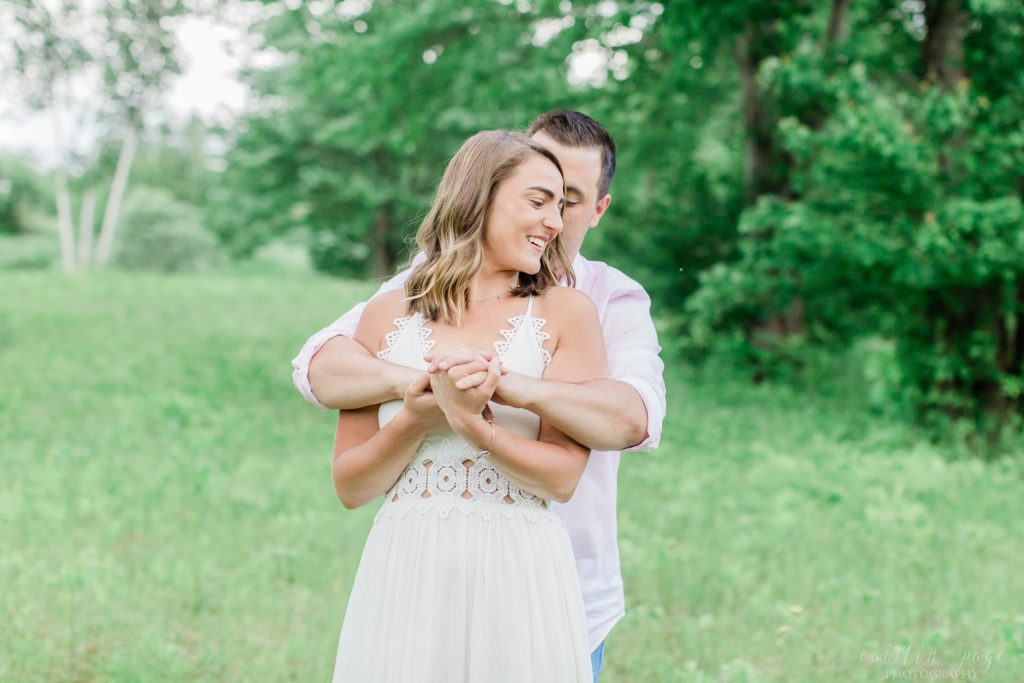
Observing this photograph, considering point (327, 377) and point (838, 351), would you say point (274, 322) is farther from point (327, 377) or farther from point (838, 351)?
point (327, 377)

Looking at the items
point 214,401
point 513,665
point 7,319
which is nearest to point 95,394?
point 214,401

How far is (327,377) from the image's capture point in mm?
2428

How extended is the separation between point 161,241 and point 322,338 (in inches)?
1630

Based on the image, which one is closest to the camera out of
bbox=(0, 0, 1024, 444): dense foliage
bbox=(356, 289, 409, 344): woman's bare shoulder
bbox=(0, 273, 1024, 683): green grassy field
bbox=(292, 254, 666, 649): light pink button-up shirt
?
bbox=(356, 289, 409, 344): woman's bare shoulder

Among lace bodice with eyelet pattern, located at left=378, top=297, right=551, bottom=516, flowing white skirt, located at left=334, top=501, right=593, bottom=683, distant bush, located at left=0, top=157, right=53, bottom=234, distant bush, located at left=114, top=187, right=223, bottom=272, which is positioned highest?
distant bush, located at left=0, top=157, right=53, bottom=234

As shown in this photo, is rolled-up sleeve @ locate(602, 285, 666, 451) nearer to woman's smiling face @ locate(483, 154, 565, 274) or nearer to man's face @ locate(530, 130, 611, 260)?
man's face @ locate(530, 130, 611, 260)

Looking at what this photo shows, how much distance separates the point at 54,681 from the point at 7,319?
43.3ft

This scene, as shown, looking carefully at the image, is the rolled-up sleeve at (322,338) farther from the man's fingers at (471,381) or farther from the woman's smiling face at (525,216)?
the man's fingers at (471,381)

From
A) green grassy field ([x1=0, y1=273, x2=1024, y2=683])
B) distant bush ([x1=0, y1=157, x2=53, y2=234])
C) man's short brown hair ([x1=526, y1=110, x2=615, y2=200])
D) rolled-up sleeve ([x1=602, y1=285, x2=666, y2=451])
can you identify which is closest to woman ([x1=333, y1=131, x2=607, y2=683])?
rolled-up sleeve ([x1=602, y1=285, x2=666, y2=451])

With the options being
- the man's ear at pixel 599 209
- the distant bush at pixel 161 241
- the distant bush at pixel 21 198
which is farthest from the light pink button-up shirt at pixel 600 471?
the distant bush at pixel 161 241

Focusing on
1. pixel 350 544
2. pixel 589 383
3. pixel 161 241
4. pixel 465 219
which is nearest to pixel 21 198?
pixel 161 241

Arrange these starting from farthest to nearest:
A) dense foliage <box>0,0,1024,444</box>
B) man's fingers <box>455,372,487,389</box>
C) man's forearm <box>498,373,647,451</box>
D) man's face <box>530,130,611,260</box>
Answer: dense foliage <box>0,0,1024,444</box>
man's face <box>530,130,611,260</box>
man's forearm <box>498,373,647,451</box>
man's fingers <box>455,372,487,389</box>

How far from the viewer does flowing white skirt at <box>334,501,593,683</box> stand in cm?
228

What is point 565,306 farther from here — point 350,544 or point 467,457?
point 350,544
